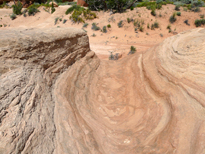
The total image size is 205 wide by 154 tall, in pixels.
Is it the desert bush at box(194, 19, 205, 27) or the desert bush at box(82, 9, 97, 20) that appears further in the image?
the desert bush at box(82, 9, 97, 20)

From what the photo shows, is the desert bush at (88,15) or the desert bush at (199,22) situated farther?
the desert bush at (88,15)

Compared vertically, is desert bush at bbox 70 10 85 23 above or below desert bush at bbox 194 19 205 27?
above

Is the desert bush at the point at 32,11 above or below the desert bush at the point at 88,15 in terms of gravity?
above

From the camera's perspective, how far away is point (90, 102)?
351 centimetres

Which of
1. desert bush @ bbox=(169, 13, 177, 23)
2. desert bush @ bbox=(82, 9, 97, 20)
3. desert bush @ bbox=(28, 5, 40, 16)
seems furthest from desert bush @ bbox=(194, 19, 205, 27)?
desert bush @ bbox=(28, 5, 40, 16)

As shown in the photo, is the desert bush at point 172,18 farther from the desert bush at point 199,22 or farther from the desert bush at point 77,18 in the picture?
the desert bush at point 77,18

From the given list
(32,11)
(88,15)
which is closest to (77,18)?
(88,15)

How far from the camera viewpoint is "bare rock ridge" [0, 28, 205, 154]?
1.96 metres

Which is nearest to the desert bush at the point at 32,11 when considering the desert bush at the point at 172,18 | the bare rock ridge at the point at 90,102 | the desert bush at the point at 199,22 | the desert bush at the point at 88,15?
the desert bush at the point at 88,15

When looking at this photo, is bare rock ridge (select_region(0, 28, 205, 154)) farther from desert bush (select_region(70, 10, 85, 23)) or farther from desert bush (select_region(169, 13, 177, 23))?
desert bush (select_region(70, 10, 85, 23))

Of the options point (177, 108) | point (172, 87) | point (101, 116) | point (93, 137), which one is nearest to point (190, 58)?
point (172, 87)

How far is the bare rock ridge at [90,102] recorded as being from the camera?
1961 mm

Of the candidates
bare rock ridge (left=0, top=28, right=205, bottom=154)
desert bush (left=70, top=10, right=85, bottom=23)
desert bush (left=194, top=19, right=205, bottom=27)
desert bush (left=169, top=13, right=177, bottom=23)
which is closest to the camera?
bare rock ridge (left=0, top=28, right=205, bottom=154)

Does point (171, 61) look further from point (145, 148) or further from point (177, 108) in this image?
point (145, 148)
